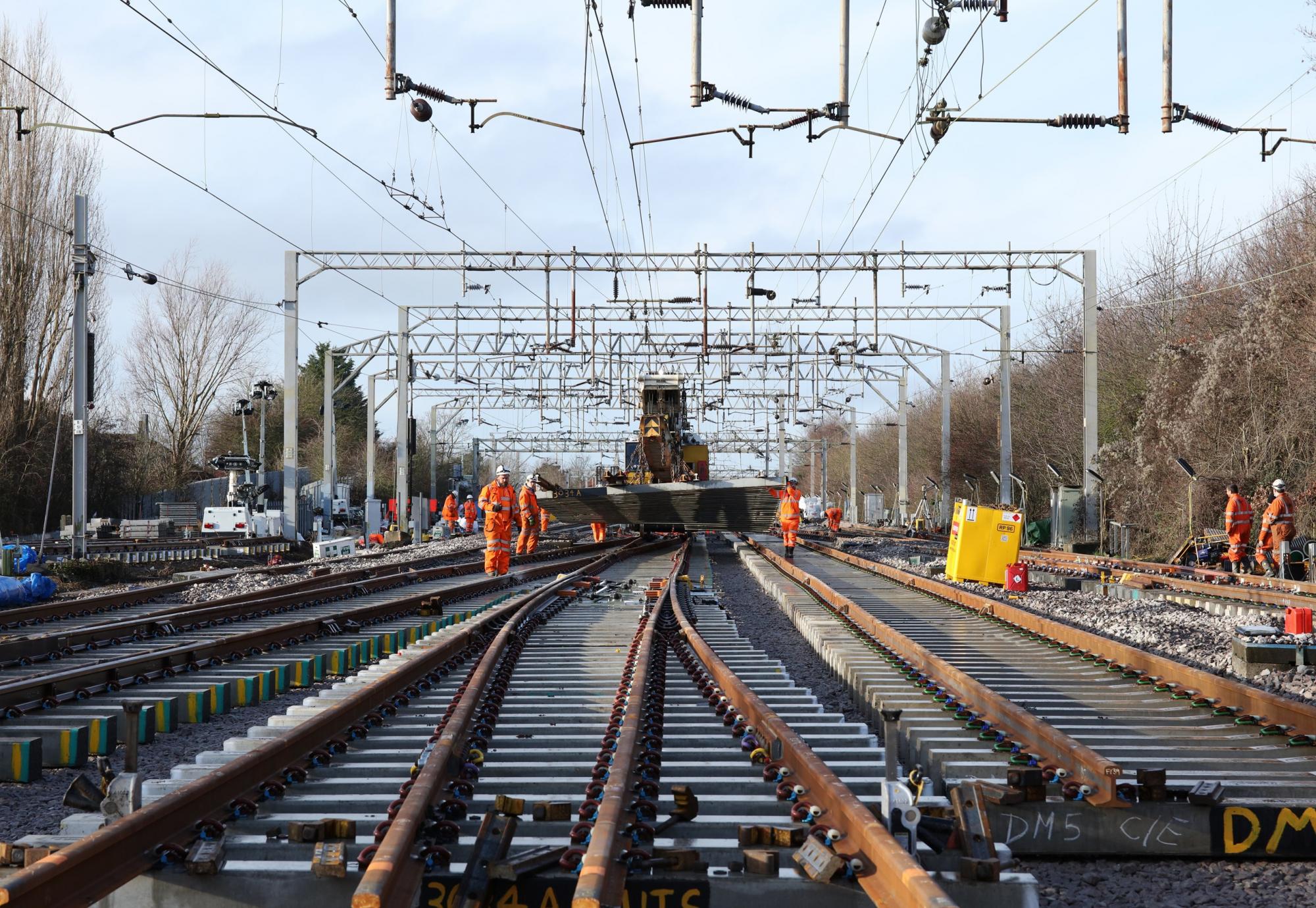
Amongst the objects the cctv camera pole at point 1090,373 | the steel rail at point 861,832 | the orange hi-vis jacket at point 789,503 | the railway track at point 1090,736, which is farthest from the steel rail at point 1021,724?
the cctv camera pole at point 1090,373

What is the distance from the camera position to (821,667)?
9695 mm

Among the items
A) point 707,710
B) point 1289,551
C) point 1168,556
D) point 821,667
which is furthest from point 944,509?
point 707,710

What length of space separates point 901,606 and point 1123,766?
27.2ft

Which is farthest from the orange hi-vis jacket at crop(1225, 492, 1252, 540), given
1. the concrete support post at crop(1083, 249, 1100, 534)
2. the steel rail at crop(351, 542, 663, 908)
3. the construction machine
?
the steel rail at crop(351, 542, 663, 908)

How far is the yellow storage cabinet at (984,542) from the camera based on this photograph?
15320 millimetres

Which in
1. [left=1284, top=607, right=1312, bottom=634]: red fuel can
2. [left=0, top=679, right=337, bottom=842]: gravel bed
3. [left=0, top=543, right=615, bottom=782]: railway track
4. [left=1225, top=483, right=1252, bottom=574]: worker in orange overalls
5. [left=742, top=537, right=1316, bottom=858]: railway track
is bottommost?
[left=0, top=679, right=337, bottom=842]: gravel bed

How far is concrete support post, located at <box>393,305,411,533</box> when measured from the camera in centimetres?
3356

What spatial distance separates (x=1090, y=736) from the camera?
5965 mm

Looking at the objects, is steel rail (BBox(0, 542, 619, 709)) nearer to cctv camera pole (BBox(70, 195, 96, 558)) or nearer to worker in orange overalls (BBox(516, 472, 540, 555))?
worker in orange overalls (BBox(516, 472, 540, 555))

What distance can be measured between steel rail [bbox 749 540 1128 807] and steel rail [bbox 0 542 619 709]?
17.3 feet

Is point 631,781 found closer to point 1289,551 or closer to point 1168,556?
point 1289,551

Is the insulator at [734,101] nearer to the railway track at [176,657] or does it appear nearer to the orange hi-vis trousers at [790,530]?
the railway track at [176,657]

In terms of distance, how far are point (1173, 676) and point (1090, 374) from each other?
76.9ft

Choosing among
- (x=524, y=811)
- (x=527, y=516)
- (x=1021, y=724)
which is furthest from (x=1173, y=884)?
(x=527, y=516)
